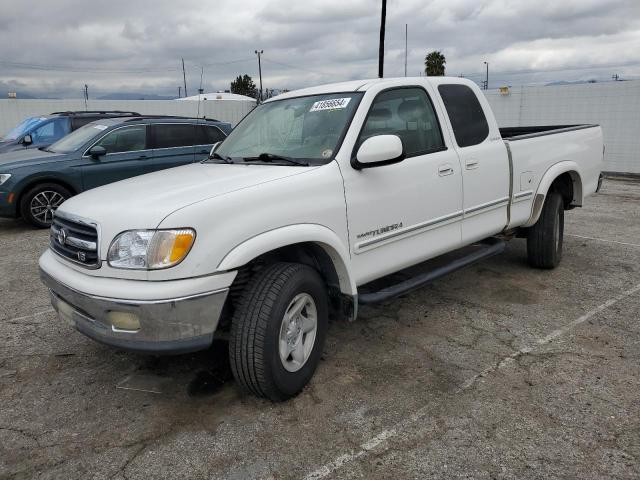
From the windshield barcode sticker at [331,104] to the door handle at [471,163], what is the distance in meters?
1.14

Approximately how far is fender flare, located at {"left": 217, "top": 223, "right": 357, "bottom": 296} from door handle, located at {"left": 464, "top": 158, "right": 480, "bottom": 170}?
1505 millimetres

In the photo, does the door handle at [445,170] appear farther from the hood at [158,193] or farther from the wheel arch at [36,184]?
the wheel arch at [36,184]

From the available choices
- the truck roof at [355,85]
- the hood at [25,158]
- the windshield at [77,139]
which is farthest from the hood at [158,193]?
the windshield at [77,139]

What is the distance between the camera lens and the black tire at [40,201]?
8.27 meters

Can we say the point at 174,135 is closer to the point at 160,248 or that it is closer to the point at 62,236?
the point at 62,236

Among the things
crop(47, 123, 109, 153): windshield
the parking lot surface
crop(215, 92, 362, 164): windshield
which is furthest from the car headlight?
crop(47, 123, 109, 153): windshield

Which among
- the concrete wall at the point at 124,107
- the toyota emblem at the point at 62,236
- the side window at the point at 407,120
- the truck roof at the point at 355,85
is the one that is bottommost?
the toyota emblem at the point at 62,236

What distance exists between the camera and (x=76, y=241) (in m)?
3.09

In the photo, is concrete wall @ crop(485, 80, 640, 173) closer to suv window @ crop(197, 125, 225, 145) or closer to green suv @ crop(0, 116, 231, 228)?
suv window @ crop(197, 125, 225, 145)

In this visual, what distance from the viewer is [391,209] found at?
3.69 metres

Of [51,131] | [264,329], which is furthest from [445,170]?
[51,131]

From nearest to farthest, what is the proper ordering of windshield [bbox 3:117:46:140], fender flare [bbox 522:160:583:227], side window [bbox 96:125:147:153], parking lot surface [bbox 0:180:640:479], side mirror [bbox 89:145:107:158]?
parking lot surface [bbox 0:180:640:479] → fender flare [bbox 522:160:583:227] → side mirror [bbox 89:145:107:158] → side window [bbox 96:125:147:153] → windshield [bbox 3:117:46:140]

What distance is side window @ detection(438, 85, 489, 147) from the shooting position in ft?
14.5

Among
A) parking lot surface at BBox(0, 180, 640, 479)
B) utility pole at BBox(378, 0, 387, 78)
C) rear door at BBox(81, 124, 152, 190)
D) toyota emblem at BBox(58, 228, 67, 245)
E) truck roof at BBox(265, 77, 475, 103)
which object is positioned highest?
utility pole at BBox(378, 0, 387, 78)
